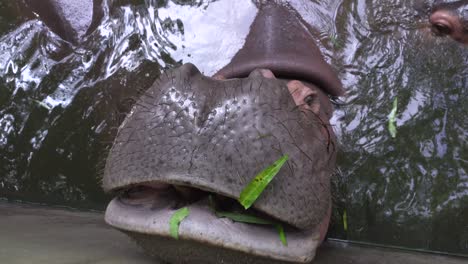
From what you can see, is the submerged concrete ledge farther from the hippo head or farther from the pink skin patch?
the pink skin patch

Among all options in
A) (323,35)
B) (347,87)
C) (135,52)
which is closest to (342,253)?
(347,87)

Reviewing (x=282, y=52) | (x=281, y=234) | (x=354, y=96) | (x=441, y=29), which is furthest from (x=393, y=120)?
(x=281, y=234)

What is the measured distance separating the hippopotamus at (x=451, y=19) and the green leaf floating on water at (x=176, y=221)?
5.57ft

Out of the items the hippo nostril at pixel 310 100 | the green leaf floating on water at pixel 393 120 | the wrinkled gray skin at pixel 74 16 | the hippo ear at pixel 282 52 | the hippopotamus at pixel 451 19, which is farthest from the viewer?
the wrinkled gray skin at pixel 74 16

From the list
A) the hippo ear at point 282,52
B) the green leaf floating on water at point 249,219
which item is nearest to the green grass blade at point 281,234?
the green leaf floating on water at point 249,219

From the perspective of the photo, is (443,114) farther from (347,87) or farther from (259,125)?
(259,125)

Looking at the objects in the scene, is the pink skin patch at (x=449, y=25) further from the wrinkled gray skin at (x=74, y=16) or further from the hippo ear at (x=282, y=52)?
the wrinkled gray skin at (x=74, y=16)

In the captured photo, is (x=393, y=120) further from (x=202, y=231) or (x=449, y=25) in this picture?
(x=202, y=231)

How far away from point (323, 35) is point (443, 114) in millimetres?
663

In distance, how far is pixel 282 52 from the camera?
2576 millimetres

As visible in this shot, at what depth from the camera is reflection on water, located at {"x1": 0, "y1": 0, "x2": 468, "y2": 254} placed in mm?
2758

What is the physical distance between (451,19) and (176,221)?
1737 millimetres

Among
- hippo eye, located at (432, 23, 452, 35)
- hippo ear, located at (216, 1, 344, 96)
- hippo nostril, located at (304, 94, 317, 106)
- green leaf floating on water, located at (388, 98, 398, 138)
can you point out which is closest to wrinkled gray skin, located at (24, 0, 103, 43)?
hippo ear, located at (216, 1, 344, 96)

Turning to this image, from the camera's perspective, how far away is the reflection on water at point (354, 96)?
2758 millimetres
